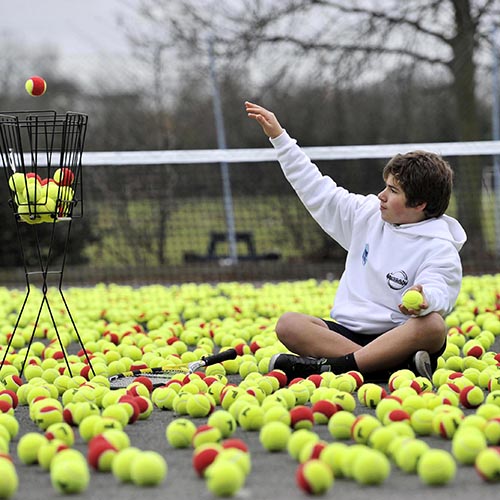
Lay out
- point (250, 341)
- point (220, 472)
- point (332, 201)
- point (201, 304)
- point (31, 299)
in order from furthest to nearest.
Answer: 1. point (31, 299)
2. point (201, 304)
3. point (250, 341)
4. point (332, 201)
5. point (220, 472)

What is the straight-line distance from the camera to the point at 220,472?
2725 millimetres

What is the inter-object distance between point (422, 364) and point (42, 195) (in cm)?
191

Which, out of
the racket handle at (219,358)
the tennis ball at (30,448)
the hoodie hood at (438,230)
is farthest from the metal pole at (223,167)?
the tennis ball at (30,448)

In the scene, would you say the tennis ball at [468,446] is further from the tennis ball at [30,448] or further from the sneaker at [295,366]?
the sneaker at [295,366]

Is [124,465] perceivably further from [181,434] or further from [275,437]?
[275,437]

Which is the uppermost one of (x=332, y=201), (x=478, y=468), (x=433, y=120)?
(x=433, y=120)

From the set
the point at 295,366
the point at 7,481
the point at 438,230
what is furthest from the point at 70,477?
the point at 438,230

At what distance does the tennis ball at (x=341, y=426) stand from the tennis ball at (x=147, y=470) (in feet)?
2.51

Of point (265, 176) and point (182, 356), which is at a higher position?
point (265, 176)

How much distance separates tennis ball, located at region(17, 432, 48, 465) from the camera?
3.17 metres

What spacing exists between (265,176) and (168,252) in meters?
1.53

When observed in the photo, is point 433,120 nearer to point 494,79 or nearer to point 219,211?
point 494,79

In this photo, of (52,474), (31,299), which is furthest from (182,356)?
(31,299)

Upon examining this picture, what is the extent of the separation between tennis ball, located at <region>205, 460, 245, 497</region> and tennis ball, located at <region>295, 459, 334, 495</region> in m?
0.18
